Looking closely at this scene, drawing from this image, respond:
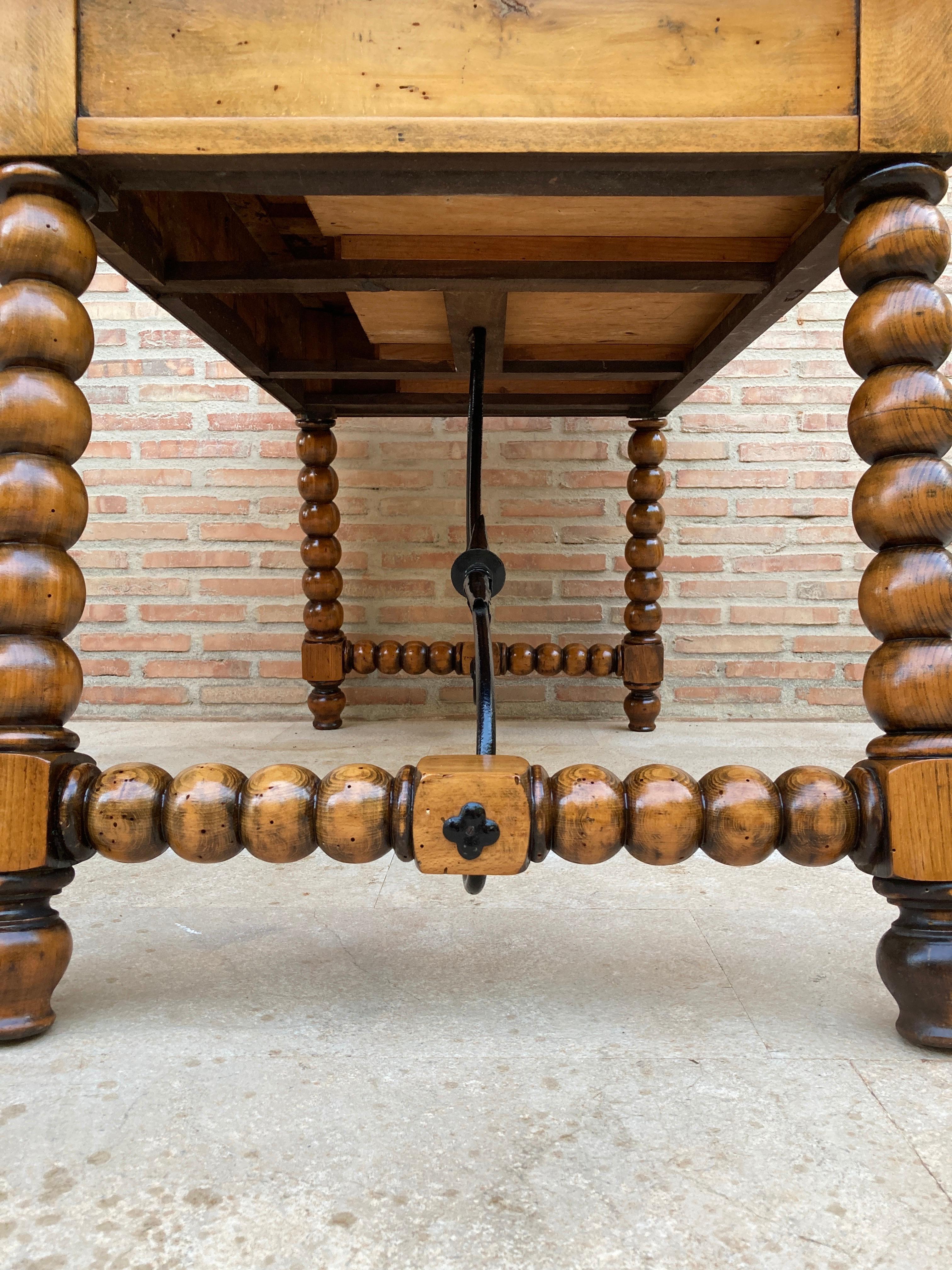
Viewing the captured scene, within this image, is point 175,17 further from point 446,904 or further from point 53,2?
point 446,904

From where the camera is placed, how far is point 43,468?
66 cm

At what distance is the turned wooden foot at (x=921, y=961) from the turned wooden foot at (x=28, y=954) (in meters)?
0.61

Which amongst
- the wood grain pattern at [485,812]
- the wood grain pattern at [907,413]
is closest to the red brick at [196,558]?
the wood grain pattern at [485,812]

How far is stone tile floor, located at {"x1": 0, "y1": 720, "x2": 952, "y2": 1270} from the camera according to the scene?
432mm

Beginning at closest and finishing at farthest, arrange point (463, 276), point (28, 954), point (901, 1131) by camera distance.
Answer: point (901, 1131)
point (28, 954)
point (463, 276)

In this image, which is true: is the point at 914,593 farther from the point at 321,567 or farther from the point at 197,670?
the point at 197,670

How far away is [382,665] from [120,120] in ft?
4.49

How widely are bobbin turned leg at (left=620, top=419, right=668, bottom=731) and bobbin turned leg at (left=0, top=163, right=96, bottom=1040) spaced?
141cm

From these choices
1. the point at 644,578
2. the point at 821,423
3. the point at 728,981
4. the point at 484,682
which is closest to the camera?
the point at 728,981

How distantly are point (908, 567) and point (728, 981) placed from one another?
1.21ft

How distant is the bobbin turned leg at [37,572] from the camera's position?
2.08ft

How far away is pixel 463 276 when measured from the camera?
103 centimetres

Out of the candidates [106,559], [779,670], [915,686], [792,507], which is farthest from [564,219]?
[106,559]

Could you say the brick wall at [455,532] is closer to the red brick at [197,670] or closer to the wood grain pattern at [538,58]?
the red brick at [197,670]
